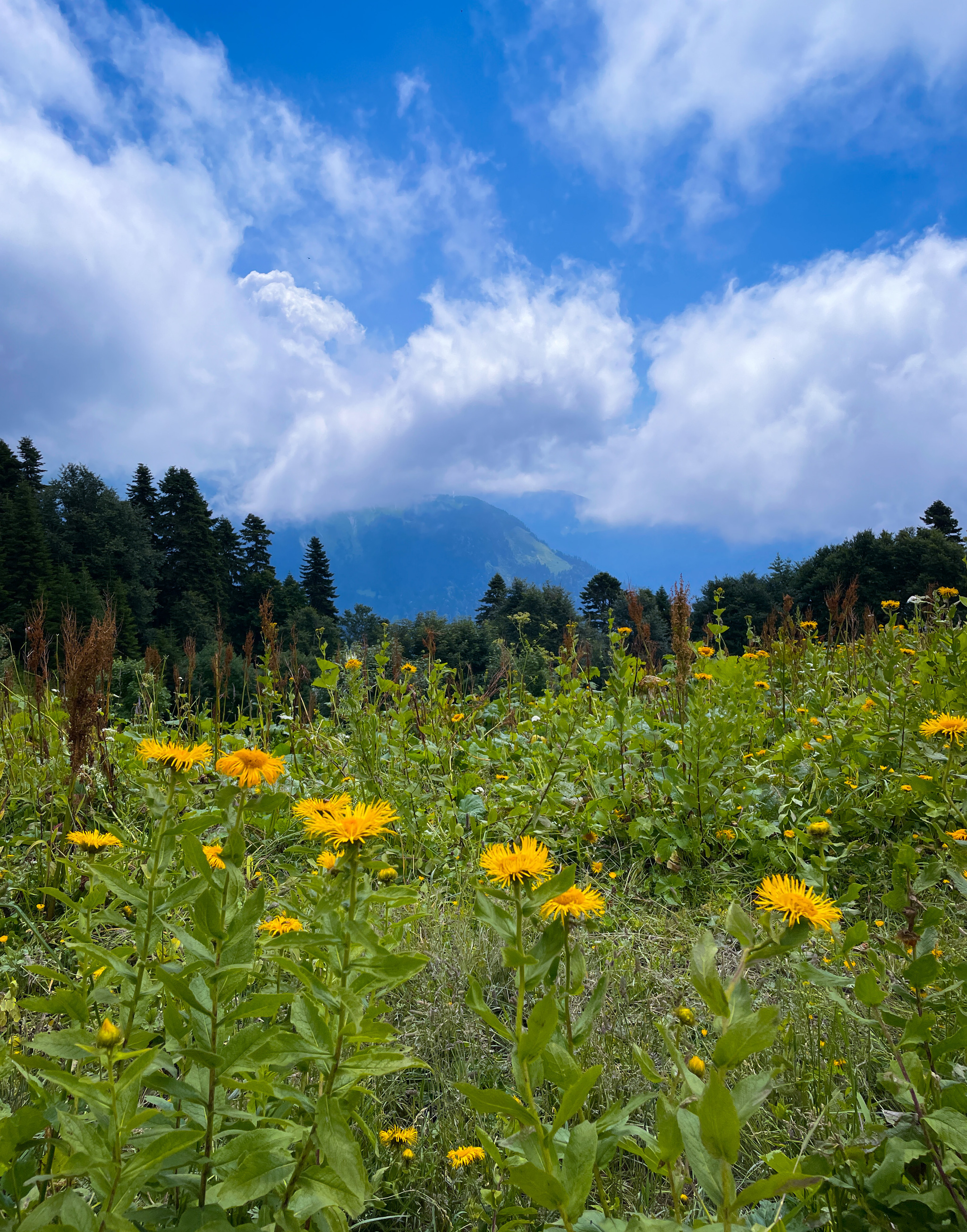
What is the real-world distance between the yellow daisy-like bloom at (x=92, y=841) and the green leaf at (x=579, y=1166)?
1066mm

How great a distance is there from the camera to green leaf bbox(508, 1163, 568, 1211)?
24.0 inches

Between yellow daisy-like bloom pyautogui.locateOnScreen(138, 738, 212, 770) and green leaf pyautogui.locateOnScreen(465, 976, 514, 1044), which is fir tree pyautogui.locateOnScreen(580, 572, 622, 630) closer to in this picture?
yellow daisy-like bloom pyautogui.locateOnScreen(138, 738, 212, 770)

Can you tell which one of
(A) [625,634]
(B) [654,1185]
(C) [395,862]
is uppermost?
(A) [625,634]

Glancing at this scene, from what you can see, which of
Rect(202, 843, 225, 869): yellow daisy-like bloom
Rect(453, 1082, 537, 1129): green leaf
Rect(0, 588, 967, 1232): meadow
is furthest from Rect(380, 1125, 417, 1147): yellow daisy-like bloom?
Rect(453, 1082, 537, 1129): green leaf

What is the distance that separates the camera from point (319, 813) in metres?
1.05

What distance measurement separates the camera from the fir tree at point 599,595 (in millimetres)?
42969

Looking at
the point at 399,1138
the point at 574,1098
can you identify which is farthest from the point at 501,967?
the point at 574,1098

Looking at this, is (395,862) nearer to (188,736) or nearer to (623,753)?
(623,753)

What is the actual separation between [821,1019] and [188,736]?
11.9 feet

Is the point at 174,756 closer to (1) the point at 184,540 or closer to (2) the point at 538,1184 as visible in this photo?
(2) the point at 538,1184

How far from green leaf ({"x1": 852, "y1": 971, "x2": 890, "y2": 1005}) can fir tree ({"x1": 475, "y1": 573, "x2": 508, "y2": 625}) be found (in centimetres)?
4340

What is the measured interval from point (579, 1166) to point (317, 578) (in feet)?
163

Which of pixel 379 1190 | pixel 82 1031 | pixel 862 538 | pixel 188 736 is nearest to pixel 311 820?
pixel 82 1031

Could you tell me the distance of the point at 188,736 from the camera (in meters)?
4.02
